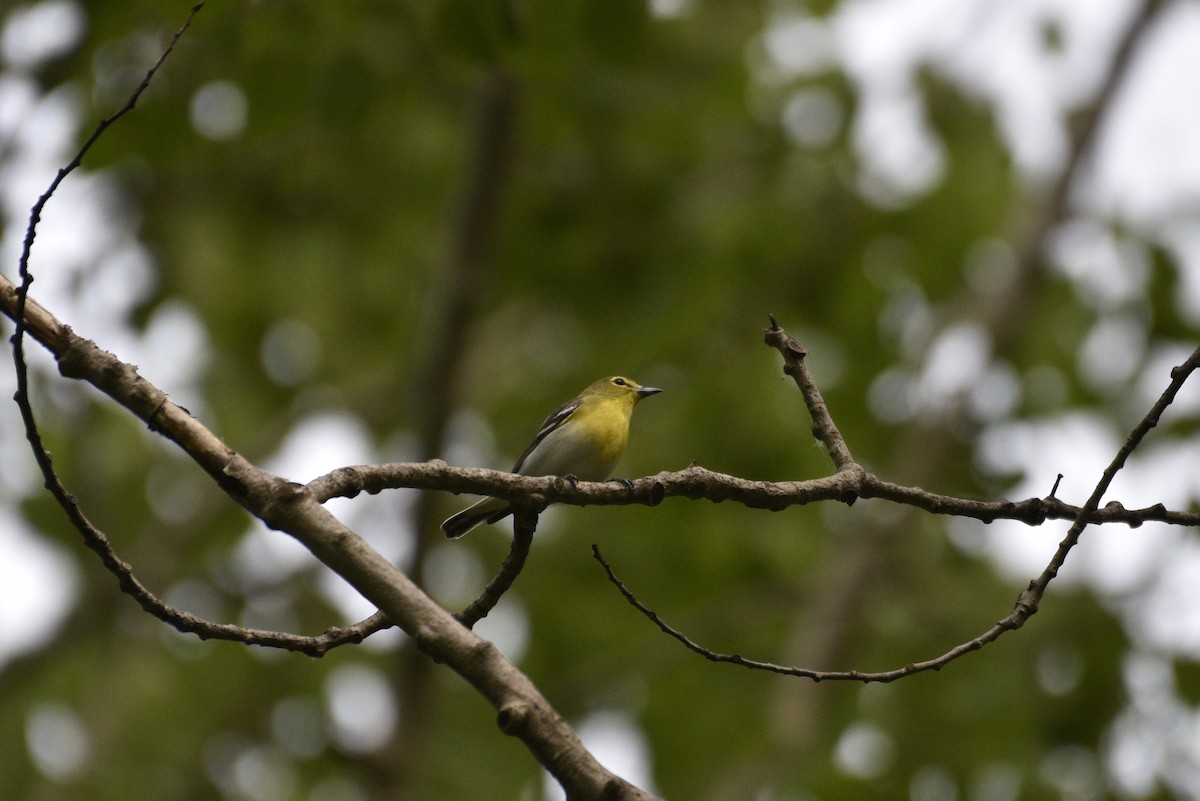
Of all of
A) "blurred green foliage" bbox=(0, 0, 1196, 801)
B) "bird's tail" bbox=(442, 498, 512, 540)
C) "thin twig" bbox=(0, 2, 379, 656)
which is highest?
"blurred green foliage" bbox=(0, 0, 1196, 801)

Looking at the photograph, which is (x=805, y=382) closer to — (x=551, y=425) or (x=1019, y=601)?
(x=1019, y=601)

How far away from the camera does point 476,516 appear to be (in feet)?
18.2

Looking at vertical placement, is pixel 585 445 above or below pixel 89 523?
above

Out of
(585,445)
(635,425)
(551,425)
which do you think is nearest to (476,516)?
(585,445)

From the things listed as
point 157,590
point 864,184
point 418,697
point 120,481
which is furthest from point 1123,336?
point 120,481

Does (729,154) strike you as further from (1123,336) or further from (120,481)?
(120,481)

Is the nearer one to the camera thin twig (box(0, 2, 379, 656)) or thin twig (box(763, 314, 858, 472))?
thin twig (box(0, 2, 379, 656))

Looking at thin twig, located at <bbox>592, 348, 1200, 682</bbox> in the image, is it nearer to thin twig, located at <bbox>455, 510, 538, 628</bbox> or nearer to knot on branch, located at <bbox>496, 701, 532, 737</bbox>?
thin twig, located at <bbox>455, 510, 538, 628</bbox>

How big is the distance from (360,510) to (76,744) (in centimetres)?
324

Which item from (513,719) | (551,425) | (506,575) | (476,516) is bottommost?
(513,719)

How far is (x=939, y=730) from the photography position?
348 inches

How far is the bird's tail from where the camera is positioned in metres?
5.36

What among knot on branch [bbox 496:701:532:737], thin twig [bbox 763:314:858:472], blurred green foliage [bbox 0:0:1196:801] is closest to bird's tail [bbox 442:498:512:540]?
thin twig [bbox 763:314:858:472]

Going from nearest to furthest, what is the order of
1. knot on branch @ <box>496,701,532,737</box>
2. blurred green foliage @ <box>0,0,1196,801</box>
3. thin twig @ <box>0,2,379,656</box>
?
knot on branch @ <box>496,701,532,737</box>, thin twig @ <box>0,2,379,656</box>, blurred green foliage @ <box>0,0,1196,801</box>
